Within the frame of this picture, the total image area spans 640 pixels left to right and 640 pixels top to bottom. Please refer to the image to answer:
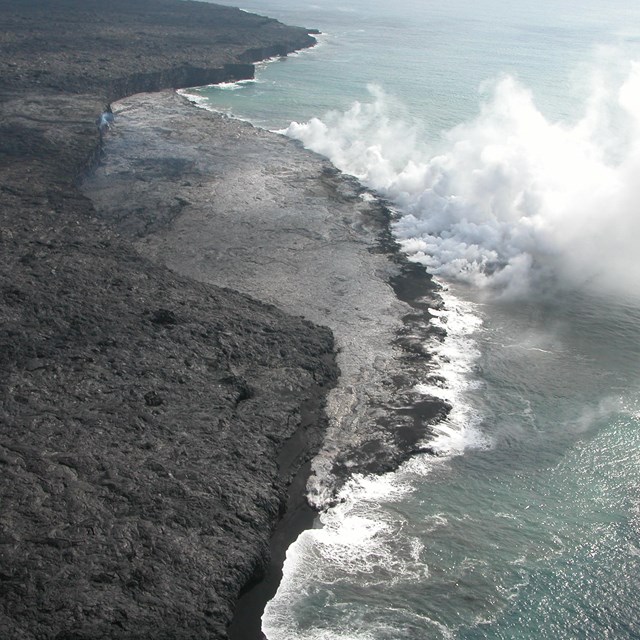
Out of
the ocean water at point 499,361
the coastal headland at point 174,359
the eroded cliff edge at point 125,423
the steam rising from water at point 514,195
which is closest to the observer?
the eroded cliff edge at point 125,423

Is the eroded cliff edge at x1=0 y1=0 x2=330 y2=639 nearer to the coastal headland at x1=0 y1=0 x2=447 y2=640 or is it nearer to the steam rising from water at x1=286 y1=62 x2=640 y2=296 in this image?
the coastal headland at x1=0 y1=0 x2=447 y2=640

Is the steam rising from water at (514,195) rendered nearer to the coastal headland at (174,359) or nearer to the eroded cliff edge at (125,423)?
the coastal headland at (174,359)

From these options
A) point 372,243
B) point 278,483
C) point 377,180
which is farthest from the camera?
point 377,180

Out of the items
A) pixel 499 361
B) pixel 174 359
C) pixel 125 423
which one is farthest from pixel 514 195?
pixel 125 423

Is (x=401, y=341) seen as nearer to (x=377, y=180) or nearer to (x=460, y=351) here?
(x=460, y=351)

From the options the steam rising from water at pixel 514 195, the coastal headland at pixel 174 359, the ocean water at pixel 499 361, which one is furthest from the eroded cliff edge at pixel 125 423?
the steam rising from water at pixel 514 195

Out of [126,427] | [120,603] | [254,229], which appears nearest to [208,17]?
[254,229]

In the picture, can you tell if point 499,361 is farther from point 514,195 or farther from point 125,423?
point 514,195

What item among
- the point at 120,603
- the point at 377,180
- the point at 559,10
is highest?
the point at 559,10
